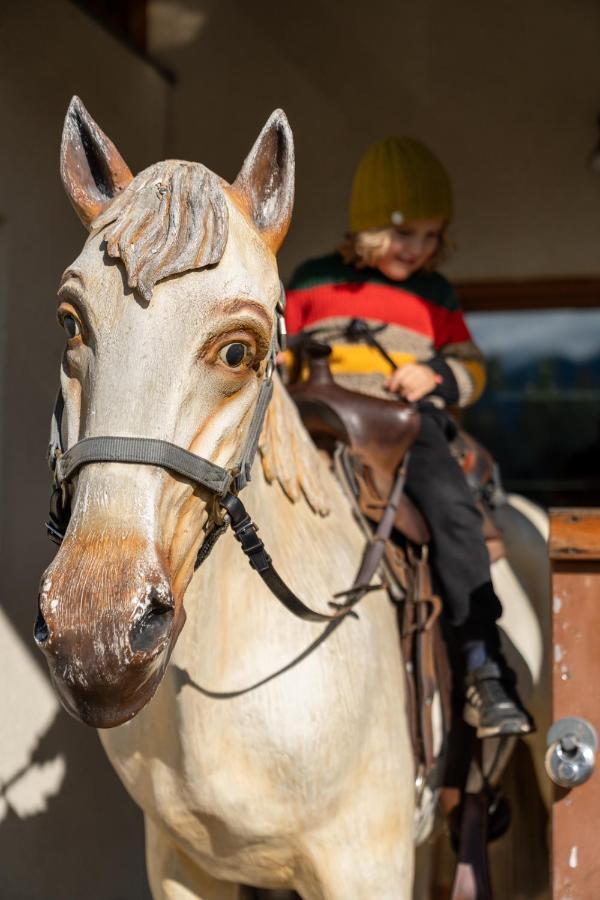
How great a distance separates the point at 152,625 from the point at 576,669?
1.04 m

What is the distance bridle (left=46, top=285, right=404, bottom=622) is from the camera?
1688 millimetres

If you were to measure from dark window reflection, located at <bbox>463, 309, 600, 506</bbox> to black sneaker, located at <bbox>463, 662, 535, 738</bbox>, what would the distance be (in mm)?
3719

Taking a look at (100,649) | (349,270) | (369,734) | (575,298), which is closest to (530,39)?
(575,298)

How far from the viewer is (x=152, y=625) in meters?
1.66

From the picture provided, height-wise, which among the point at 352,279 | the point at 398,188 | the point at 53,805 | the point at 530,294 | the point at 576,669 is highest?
the point at 530,294

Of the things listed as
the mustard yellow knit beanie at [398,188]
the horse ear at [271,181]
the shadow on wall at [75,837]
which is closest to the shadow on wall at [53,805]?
the shadow on wall at [75,837]

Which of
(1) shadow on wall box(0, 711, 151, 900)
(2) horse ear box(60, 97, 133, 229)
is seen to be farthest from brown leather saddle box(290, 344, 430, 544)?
(1) shadow on wall box(0, 711, 151, 900)

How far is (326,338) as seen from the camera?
305 cm

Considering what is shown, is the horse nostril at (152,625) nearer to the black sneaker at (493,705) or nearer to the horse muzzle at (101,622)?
the horse muzzle at (101,622)

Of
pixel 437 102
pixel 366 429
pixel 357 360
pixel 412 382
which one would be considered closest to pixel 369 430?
pixel 366 429

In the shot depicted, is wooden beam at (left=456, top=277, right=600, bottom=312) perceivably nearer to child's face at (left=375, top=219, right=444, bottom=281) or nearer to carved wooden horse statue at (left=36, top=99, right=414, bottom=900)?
child's face at (left=375, top=219, right=444, bottom=281)

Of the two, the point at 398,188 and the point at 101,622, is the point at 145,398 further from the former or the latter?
the point at 398,188

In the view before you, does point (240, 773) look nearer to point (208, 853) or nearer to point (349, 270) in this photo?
point (208, 853)

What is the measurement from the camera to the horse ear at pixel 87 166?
202cm
